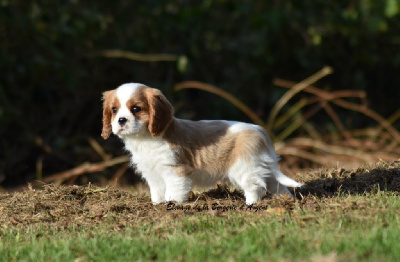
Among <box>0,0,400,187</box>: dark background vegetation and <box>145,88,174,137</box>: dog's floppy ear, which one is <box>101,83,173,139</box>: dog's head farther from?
<box>0,0,400,187</box>: dark background vegetation

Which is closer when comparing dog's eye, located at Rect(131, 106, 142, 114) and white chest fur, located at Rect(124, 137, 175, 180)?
dog's eye, located at Rect(131, 106, 142, 114)

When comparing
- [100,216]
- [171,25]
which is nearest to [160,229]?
[100,216]

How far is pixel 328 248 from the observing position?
4191 mm

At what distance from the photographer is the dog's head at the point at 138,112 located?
5852mm

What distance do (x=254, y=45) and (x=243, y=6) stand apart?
81cm

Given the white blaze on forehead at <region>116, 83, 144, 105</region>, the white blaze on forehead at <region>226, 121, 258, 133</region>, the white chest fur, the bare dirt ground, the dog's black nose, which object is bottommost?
the bare dirt ground

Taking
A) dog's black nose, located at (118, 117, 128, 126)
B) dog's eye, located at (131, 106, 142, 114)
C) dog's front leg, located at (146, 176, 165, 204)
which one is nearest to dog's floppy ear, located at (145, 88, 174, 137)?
dog's eye, located at (131, 106, 142, 114)

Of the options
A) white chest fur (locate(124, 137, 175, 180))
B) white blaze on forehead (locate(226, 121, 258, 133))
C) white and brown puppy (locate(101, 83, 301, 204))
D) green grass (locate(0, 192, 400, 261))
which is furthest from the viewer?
white blaze on forehead (locate(226, 121, 258, 133))

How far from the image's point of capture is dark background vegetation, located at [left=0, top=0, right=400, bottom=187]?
11.6 m

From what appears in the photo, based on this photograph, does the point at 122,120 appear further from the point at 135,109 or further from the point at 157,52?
the point at 157,52

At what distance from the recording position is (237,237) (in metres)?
4.70

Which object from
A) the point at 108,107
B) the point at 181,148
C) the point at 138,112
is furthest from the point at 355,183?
the point at 108,107

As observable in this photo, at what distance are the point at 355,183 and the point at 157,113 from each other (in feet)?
7.40

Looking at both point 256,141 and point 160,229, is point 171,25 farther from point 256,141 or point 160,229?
point 160,229
